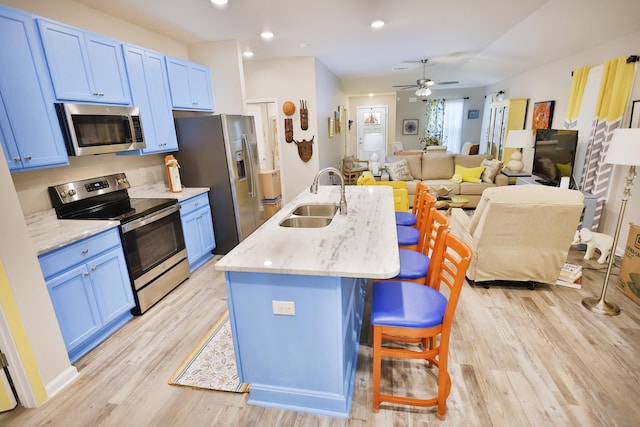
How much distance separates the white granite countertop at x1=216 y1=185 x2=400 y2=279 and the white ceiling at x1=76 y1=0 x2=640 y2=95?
2.23m

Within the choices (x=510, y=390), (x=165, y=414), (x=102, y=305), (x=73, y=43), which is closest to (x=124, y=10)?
(x=73, y=43)

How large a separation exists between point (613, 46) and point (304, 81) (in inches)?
162

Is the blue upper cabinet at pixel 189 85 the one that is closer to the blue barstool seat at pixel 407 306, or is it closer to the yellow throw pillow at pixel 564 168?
the blue barstool seat at pixel 407 306

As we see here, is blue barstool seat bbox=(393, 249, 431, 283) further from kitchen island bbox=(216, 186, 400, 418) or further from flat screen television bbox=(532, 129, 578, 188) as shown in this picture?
flat screen television bbox=(532, 129, 578, 188)

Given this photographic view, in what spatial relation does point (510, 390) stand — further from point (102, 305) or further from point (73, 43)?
point (73, 43)

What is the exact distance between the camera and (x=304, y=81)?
516 centimetres

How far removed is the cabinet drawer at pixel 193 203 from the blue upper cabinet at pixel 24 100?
43.1 inches

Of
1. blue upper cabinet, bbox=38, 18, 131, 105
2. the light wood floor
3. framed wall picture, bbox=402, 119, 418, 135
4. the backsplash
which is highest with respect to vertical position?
blue upper cabinet, bbox=38, 18, 131, 105

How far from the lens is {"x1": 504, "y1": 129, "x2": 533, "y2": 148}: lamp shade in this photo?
5.16m

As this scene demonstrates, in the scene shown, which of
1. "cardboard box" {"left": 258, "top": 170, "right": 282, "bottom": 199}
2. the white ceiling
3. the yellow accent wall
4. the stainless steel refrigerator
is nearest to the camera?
the yellow accent wall

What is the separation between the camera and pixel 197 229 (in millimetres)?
3371

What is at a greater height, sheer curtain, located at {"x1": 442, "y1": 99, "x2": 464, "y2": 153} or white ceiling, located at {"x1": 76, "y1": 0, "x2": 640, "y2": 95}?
white ceiling, located at {"x1": 76, "y1": 0, "x2": 640, "y2": 95}

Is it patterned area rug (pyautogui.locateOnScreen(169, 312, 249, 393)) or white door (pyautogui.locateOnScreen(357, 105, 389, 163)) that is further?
white door (pyautogui.locateOnScreen(357, 105, 389, 163))

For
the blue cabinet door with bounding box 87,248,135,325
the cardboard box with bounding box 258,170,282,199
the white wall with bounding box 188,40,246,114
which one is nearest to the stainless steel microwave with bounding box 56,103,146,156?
the blue cabinet door with bounding box 87,248,135,325
